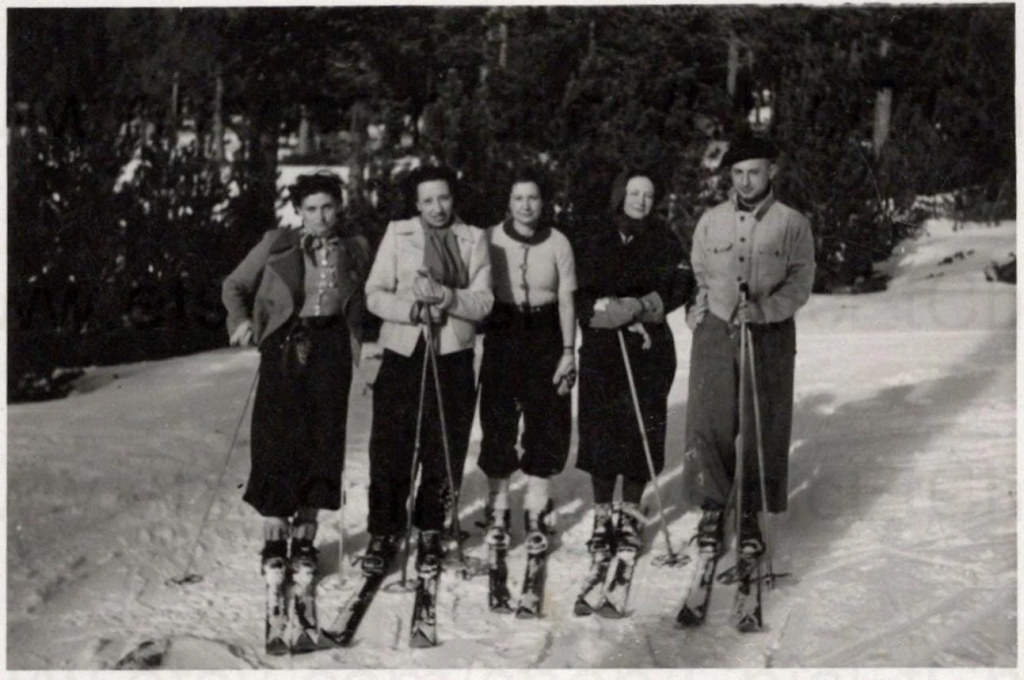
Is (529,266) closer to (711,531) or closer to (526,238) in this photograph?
(526,238)

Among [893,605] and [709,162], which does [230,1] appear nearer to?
[709,162]

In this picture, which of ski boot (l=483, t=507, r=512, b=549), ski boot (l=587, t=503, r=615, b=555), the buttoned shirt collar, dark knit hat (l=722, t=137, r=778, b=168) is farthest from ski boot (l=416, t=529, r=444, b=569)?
dark knit hat (l=722, t=137, r=778, b=168)

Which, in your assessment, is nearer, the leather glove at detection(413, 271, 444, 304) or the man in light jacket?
the leather glove at detection(413, 271, 444, 304)

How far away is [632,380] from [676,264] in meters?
0.57

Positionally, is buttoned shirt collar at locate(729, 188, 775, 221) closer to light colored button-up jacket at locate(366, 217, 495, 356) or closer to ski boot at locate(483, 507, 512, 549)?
light colored button-up jacket at locate(366, 217, 495, 356)

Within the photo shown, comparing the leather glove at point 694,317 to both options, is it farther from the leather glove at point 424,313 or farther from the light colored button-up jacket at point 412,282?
the leather glove at point 424,313

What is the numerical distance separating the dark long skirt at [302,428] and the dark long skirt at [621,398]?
116 cm

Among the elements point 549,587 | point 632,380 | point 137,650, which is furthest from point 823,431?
point 137,650

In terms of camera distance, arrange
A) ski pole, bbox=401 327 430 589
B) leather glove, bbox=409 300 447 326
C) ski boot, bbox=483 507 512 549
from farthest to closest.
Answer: ski boot, bbox=483 507 512 549 → ski pole, bbox=401 327 430 589 → leather glove, bbox=409 300 447 326

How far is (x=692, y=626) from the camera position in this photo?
559cm

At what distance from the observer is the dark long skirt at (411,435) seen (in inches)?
229

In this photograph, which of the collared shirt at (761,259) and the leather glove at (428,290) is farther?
the collared shirt at (761,259)

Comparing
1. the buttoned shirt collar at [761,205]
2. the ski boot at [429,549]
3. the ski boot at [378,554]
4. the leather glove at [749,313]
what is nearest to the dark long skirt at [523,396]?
the ski boot at [429,549]

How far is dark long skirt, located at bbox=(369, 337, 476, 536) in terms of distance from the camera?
5.81 m
